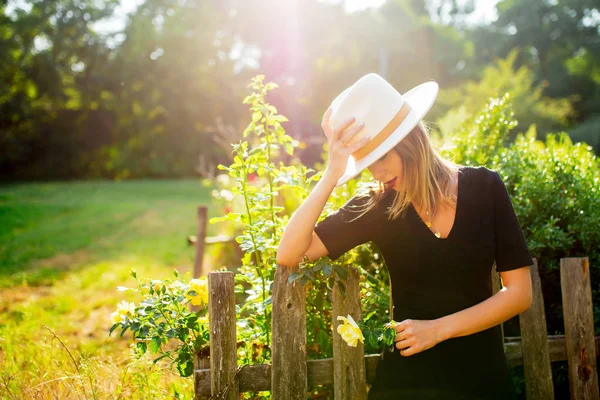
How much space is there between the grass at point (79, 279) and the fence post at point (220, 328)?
0.40 m

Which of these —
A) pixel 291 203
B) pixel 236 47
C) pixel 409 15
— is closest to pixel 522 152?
pixel 291 203

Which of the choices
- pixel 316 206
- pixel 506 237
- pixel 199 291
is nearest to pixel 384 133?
pixel 316 206

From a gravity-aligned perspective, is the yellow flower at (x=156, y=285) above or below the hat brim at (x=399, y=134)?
below

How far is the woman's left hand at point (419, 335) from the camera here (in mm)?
1837

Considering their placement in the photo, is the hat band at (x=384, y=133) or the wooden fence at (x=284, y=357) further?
the wooden fence at (x=284, y=357)

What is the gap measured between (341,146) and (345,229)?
1.16 ft

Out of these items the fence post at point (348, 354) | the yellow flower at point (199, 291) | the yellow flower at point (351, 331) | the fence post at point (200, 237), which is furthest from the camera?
the fence post at point (200, 237)

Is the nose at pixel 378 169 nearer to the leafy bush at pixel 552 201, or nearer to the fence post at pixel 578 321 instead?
the fence post at pixel 578 321

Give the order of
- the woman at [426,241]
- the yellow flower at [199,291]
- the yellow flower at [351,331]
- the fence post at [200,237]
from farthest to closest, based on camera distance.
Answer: the fence post at [200,237], the yellow flower at [199,291], the woman at [426,241], the yellow flower at [351,331]

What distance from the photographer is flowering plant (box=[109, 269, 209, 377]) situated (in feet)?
6.98

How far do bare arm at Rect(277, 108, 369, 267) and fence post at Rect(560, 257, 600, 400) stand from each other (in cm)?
135

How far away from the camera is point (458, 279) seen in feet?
6.25

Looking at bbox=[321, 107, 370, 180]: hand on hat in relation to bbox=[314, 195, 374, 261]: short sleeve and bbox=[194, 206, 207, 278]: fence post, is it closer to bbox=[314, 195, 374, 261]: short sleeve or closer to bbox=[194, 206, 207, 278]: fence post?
bbox=[314, 195, 374, 261]: short sleeve

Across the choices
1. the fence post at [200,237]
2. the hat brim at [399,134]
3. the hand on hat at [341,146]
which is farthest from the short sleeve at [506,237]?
the fence post at [200,237]
